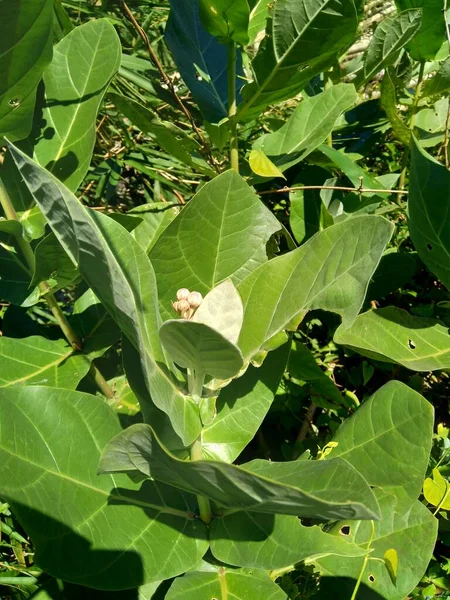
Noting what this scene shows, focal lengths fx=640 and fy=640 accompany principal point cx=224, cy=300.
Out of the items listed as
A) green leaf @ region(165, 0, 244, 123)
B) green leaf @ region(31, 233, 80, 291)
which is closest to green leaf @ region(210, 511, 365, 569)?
green leaf @ region(31, 233, 80, 291)

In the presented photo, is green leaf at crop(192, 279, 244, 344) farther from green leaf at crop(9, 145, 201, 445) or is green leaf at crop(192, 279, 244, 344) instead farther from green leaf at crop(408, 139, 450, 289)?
green leaf at crop(408, 139, 450, 289)

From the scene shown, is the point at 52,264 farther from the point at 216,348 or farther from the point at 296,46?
the point at 296,46

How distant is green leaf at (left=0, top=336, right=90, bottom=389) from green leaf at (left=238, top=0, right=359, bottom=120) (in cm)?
58

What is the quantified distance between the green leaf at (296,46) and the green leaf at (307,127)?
0.11m

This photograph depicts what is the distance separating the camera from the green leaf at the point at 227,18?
1.14 m

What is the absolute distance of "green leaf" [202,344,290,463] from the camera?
99cm

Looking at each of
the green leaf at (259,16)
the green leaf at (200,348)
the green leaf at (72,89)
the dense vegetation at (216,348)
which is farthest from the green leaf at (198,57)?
the green leaf at (200,348)

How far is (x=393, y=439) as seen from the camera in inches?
37.7

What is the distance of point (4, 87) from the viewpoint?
99 cm

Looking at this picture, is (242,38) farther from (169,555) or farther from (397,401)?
(169,555)

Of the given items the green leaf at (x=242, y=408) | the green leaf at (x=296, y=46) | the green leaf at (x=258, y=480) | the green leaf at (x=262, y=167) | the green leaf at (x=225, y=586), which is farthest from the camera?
the green leaf at (x=262, y=167)

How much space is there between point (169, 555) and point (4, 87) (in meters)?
0.74

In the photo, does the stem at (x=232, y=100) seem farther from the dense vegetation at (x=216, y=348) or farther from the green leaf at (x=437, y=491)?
the green leaf at (x=437, y=491)

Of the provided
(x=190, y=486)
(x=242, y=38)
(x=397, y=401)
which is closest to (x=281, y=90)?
(x=242, y=38)
